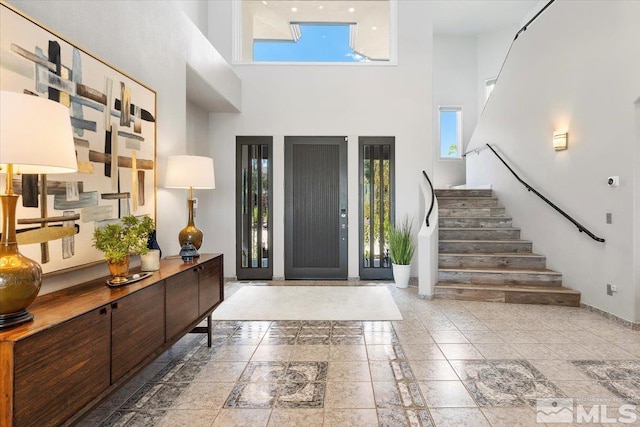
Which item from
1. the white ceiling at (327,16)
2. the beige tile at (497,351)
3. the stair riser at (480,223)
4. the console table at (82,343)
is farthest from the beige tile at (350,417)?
the white ceiling at (327,16)

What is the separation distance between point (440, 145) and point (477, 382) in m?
7.14

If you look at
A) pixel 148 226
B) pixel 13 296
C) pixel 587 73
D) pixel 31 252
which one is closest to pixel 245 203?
pixel 148 226

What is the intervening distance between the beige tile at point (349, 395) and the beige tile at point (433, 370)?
44 centimetres

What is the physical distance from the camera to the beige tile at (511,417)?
2006 millimetres

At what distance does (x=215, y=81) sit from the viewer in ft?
15.1

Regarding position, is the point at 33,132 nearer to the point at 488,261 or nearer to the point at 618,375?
the point at 618,375

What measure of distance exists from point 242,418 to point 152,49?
3.06m

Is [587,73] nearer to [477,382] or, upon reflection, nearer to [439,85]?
[477,382]

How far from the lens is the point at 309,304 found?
4418 millimetres

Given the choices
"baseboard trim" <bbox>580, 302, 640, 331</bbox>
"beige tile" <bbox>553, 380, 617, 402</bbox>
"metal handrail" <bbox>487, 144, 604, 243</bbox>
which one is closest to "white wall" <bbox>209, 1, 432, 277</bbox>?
"metal handrail" <bbox>487, 144, 604, 243</bbox>

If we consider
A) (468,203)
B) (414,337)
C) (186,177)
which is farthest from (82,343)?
(468,203)

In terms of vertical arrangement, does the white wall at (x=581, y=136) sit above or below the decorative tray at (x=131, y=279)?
above

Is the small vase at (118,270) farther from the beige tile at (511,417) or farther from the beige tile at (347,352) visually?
the beige tile at (511,417)

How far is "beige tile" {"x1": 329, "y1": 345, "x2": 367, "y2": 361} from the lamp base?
2100 millimetres
